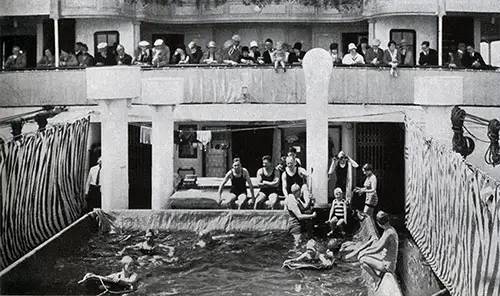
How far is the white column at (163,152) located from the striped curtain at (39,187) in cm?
119

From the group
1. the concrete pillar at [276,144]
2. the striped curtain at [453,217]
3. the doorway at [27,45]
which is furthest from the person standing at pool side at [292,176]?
the doorway at [27,45]

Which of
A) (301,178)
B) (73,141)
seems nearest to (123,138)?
(73,141)

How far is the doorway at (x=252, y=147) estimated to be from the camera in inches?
794

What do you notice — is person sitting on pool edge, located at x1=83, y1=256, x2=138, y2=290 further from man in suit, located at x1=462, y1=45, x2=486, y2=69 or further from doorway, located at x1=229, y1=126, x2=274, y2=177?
man in suit, located at x1=462, y1=45, x2=486, y2=69

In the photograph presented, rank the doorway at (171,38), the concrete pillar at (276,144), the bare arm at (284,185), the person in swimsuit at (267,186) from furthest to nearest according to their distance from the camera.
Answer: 1. the doorway at (171,38)
2. the concrete pillar at (276,144)
3. the person in swimsuit at (267,186)
4. the bare arm at (284,185)

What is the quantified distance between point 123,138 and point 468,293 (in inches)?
256

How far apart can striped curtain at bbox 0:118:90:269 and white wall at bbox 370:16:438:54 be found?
884 centimetres

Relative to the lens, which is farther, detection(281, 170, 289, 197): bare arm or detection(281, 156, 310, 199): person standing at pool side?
detection(281, 156, 310, 199): person standing at pool side

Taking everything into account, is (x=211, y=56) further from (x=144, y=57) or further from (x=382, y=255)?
(x=382, y=255)

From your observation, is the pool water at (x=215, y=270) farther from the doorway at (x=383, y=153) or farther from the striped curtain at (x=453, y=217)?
the doorway at (x=383, y=153)

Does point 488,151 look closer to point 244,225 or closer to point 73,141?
point 244,225

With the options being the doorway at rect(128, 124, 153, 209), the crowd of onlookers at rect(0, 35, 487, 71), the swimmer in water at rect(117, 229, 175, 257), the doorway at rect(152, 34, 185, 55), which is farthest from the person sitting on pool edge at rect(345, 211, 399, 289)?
the doorway at rect(152, 34, 185, 55)

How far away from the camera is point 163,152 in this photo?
16.3 metres

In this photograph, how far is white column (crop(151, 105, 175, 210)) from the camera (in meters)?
15.9
